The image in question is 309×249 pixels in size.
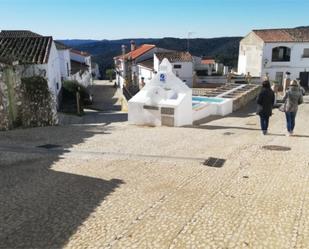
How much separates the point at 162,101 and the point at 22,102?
5.71m

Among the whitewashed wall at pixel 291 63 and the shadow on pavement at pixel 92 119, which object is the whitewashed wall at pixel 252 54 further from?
the shadow on pavement at pixel 92 119

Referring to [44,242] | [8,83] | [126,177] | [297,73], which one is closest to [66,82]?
[8,83]

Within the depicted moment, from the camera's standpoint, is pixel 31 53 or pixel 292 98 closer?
pixel 292 98

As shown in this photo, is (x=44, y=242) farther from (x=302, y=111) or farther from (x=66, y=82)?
(x=66, y=82)

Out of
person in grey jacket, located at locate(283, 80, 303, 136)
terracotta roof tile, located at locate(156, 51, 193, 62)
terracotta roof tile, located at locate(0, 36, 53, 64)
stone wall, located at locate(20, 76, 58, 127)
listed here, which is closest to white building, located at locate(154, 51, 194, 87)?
terracotta roof tile, located at locate(156, 51, 193, 62)

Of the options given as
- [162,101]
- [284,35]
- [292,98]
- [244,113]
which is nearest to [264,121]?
[292,98]

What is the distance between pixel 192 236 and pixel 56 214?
2.02m

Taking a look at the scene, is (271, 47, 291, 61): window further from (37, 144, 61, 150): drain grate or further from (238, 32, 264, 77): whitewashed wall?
(37, 144, 61, 150): drain grate

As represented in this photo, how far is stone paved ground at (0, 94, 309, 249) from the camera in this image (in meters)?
4.64

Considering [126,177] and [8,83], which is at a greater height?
[8,83]

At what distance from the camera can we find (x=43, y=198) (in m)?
5.93

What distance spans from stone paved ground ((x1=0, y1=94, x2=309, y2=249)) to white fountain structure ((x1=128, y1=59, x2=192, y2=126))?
4.82 m

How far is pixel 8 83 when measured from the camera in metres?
14.1

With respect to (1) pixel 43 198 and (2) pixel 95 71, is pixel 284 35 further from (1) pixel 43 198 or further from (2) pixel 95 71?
(2) pixel 95 71
